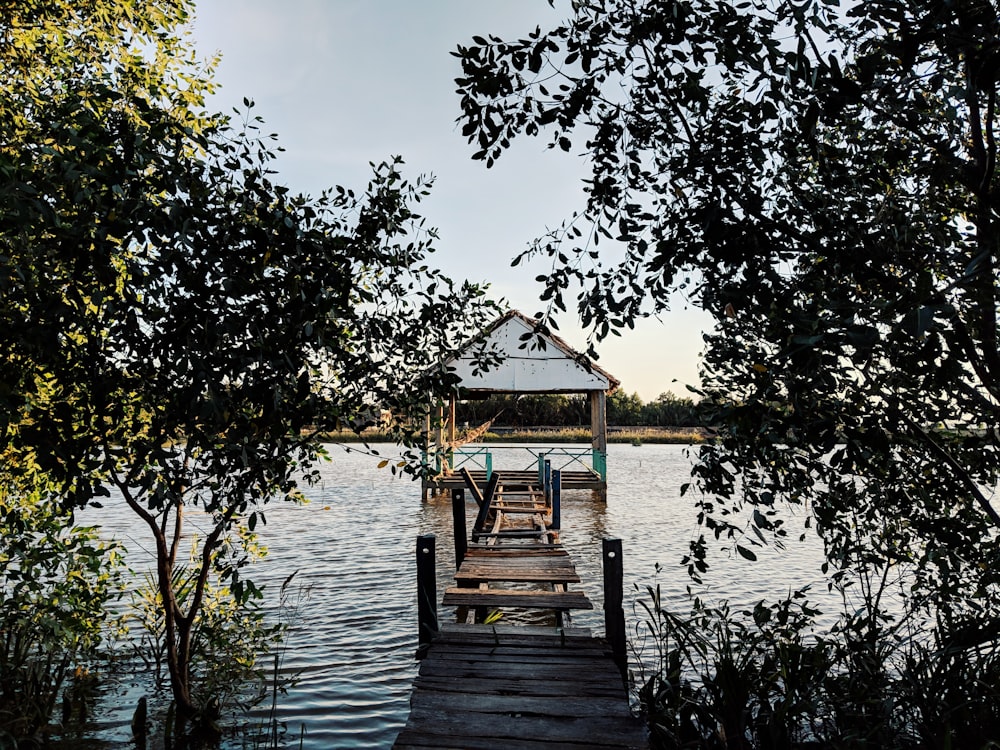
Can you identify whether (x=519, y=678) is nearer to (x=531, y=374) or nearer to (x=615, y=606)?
(x=615, y=606)

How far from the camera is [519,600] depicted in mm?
6832

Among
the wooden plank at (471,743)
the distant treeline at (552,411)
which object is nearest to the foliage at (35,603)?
the wooden plank at (471,743)

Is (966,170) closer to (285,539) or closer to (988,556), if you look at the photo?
(988,556)

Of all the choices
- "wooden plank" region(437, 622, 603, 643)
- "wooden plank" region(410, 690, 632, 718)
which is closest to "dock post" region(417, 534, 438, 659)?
"wooden plank" region(437, 622, 603, 643)

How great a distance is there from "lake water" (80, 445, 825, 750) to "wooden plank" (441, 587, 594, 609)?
1003mm

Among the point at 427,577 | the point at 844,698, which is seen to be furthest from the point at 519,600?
the point at 844,698

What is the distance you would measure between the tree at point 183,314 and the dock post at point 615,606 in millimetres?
2279

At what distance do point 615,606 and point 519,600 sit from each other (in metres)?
1.21

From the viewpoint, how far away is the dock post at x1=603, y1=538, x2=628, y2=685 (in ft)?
19.2

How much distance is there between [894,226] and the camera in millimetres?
2959

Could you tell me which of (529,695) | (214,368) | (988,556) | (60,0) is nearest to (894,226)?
(988,556)

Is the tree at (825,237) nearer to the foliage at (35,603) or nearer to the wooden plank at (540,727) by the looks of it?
the wooden plank at (540,727)

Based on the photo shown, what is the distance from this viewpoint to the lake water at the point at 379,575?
254 inches

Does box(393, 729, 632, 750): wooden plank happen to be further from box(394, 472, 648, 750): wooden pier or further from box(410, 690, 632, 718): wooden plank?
box(410, 690, 632, 718): wooden plank
